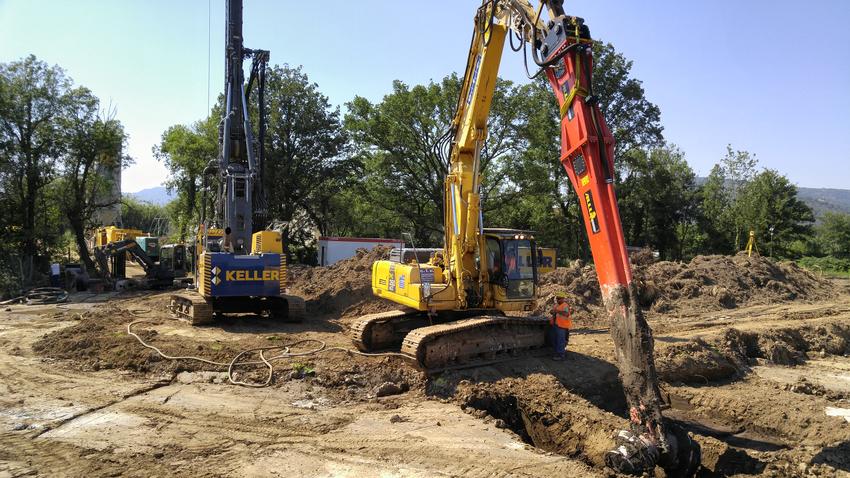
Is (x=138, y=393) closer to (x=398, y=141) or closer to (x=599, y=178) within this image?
(x=599, y=178)

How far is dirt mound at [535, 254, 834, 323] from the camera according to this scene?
1756 cm

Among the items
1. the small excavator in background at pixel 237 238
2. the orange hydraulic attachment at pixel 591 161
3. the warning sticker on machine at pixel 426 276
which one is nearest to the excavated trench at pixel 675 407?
the warning sticker on machine at pixel 426 276

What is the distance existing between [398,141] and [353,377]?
26392 millimetres

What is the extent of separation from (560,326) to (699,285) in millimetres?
12342

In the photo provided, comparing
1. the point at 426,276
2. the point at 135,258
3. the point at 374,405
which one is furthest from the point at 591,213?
the point at 135,258

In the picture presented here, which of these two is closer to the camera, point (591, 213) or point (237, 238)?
point (591, 213)

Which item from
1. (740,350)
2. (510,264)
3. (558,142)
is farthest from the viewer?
(558,142)

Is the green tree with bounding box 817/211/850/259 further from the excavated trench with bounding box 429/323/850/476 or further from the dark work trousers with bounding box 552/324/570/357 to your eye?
the dark work trousers with bounding box 552/324/570/357

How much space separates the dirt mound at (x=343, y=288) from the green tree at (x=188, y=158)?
18.4m

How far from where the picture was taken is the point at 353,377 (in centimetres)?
865

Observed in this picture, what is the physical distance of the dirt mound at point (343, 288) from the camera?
1630cm

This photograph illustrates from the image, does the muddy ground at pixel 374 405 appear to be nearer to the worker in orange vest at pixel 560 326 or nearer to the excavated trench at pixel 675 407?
the excavated trench at pixel 675 407

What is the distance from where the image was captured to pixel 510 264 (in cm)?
976

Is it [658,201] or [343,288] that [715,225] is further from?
[343,288]
